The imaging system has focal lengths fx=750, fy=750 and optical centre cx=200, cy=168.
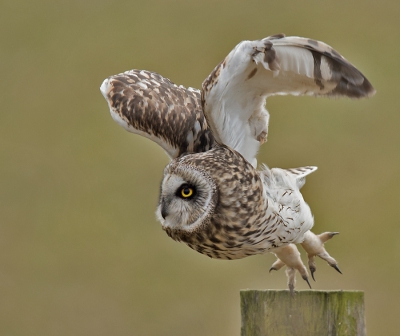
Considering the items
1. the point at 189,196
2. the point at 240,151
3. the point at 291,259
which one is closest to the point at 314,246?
the point at 291,259

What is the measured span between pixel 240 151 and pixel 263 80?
0.40m

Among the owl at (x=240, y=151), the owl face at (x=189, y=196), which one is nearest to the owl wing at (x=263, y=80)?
the owl at (x=240, y=151)

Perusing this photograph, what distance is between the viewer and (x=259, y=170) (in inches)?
129

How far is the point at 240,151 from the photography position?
10.9 ft

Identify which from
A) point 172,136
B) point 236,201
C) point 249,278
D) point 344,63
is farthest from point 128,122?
point 249,278

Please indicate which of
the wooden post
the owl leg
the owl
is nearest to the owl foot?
the owl

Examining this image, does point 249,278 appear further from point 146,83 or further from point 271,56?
point 271,56

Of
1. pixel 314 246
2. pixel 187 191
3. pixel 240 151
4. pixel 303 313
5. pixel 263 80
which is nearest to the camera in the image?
pixel 303 313

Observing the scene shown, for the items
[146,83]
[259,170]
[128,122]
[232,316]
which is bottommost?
[232,316]

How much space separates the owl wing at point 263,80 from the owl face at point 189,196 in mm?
324

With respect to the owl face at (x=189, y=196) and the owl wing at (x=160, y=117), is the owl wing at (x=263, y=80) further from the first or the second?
the owl face at (x=189, y=196)

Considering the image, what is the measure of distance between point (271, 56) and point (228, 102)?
403 millimetres

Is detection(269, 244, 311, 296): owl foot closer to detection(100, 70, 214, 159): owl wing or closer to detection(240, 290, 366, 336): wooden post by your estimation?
detection(100, 70, 214, 159): owl wing

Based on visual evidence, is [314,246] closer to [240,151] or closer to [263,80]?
[240,151]
